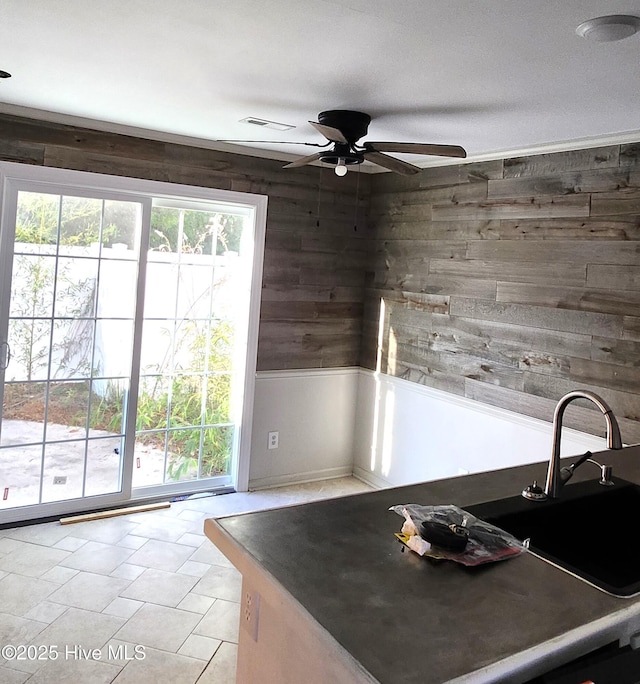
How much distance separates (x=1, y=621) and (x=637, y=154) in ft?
12.3

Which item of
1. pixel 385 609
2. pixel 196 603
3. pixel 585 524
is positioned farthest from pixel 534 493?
pixel 196 603

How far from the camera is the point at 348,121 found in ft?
9.76

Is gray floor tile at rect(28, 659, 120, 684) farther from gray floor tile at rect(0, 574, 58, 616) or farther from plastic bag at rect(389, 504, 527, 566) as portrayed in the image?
plastic bag at rect(389, 504, 527, 566)

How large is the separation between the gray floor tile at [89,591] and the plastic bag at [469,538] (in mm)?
1977

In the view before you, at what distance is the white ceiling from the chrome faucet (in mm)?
1045

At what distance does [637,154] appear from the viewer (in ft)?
10.1

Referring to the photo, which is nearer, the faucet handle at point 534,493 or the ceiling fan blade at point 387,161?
the faucet handle at point 534,493

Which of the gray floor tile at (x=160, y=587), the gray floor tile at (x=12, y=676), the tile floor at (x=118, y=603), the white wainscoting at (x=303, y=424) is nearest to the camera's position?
the gray floor tile at (x=12, y=676)

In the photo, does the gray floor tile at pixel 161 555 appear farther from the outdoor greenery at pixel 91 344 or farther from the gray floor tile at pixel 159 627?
the outdoor greenery at pixel 91 344

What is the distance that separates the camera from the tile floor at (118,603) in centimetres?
253

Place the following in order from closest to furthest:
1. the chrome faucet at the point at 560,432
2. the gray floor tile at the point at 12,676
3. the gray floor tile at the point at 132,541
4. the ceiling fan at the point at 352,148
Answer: the chrome faucet at the point at 560,432
the gray floor tile at the point at 12,676
the ceiling fan at the point at 352,148
the gray floor tile at the point at 132,541

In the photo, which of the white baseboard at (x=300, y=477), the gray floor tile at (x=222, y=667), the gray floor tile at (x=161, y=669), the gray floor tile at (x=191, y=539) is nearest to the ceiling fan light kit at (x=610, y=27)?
the gray floor tile at (x=222, y=667)

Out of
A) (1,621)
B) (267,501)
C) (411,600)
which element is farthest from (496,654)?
(267,501)

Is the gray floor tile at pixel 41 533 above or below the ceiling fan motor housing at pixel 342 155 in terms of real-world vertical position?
below
